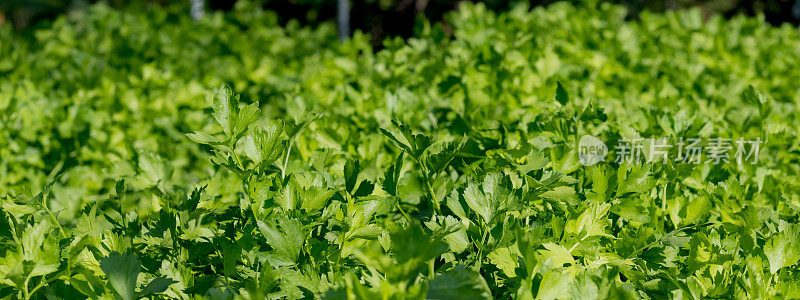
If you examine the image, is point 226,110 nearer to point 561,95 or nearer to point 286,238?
point 286,238

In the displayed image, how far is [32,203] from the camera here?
1292 millimetres

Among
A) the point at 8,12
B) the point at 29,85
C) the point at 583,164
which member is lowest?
the point at 8,12

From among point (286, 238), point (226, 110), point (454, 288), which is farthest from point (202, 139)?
point (454, 288)

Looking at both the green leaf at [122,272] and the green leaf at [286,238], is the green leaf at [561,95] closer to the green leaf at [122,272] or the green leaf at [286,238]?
the green leaf at [286,238]

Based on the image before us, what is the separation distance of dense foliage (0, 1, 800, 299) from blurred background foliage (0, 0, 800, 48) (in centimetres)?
123

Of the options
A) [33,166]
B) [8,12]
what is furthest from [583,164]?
[8,12]

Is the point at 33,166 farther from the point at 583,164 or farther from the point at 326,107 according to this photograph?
the point at 583,164

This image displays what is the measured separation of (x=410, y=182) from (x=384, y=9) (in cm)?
453

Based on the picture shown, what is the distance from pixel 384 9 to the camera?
5770mm

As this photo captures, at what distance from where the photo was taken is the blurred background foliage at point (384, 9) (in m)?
5.60

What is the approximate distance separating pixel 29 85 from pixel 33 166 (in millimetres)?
452

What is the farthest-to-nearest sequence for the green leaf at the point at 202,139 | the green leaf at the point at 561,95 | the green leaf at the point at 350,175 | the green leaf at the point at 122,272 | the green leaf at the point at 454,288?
the green leaf at the point at 561,95
the green leaf at the point at 350,175
the green leaf at the point at 202,139
the green leaf at the point at 122,272
the green leaf at the point at 454,288

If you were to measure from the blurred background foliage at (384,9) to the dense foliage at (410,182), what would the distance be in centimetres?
123

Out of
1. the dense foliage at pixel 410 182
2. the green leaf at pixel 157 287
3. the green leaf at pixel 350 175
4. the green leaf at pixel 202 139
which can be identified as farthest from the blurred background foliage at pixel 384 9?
the green leaf at pixel 157 287
